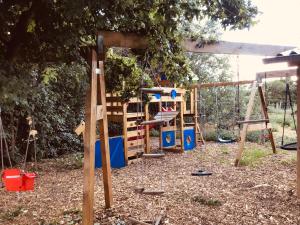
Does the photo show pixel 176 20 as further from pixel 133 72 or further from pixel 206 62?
pixel 206 62

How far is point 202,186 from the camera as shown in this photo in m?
5.98

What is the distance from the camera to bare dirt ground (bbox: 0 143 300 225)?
4426mm

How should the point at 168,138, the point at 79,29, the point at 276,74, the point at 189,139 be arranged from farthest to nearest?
the point at 189,139
the point at 168,138
the point at 276,74
the point at 79,29

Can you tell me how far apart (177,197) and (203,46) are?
7.80 feet

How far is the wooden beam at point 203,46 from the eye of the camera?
4071mm

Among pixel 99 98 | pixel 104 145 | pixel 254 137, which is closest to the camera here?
pixel 99 98

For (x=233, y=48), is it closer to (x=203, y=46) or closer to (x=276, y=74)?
(x=203, y=46)

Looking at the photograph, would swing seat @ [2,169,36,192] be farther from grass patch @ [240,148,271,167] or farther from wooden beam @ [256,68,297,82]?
wooden beam @ [256,68,297,82]

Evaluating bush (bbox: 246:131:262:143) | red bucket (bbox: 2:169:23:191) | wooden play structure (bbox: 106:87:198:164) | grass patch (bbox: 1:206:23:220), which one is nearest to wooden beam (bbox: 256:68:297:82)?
wooden play structure (bbox: 106:87:198:164)

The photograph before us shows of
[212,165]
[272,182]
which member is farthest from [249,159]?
[272,182]

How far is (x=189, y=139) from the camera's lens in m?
10.7

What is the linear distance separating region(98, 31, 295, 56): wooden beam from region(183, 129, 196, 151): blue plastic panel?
534 cm

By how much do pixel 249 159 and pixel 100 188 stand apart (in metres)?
4.01

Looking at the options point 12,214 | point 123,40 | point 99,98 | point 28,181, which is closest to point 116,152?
point 28,181
